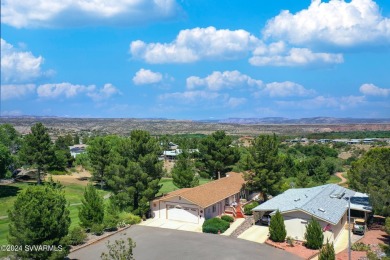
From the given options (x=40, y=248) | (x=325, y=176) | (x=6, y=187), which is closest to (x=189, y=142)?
(x=325, y=176)

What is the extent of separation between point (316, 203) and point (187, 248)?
42.3 feet

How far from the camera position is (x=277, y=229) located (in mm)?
30375

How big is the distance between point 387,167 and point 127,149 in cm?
2581

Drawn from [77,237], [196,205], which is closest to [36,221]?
[77,237]

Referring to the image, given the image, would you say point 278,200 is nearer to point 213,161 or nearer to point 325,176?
point 213,161

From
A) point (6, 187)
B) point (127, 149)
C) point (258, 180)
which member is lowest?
point (6, 187)

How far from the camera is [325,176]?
2633 inches

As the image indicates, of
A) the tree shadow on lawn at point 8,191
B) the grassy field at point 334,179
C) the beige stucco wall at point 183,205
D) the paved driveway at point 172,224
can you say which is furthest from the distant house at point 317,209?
the tree shadow on lawn at point 8,191

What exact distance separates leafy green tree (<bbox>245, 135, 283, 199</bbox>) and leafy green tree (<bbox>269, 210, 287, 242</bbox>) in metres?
11.8

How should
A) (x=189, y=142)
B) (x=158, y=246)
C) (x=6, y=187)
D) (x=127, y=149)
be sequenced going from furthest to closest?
(x=189, y=142) → (x=6, y=187) → (x=127, y=149) → (x=158, y=246)

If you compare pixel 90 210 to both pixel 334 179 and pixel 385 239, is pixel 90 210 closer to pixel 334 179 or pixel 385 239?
pixel 385 239

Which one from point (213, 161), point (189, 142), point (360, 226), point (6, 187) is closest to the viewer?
point (360, 226)

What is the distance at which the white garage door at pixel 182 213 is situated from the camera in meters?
36.8

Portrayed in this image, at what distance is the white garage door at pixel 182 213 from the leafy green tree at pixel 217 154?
18.8 meters
